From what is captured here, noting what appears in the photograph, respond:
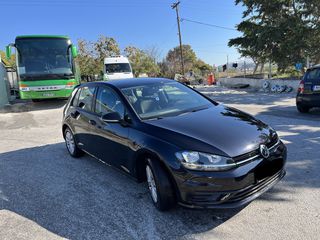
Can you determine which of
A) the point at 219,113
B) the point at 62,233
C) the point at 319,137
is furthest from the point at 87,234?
the point at 319,137

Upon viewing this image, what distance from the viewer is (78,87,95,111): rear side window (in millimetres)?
5221

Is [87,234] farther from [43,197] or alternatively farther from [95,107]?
[95,107]

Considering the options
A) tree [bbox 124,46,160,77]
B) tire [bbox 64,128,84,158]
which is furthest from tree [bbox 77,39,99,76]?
tire [bbox 64,128,84,158]

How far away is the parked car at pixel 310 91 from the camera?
885 cm

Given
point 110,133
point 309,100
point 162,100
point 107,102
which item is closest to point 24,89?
point 107,102

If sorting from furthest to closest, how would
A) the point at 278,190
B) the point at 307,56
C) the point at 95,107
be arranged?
the point at 307,56 → the point at 95,107 → the point at 278,190

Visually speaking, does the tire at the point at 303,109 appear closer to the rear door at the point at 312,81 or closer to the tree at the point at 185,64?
the rear door at the point at 312,81

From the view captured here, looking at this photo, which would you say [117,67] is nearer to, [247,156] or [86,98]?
[86,98]

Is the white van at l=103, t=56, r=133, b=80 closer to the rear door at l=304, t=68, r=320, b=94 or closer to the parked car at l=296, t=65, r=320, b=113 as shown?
the parked car at l=296, t=65, r=320, b=113

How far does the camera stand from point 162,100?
178 inches

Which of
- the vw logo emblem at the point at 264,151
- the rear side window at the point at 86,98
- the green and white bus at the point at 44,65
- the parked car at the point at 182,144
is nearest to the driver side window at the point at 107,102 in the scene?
the parked car at the point at 182,144

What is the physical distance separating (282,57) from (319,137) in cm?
1631

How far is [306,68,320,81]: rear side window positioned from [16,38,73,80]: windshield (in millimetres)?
9808

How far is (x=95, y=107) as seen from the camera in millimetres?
4988
